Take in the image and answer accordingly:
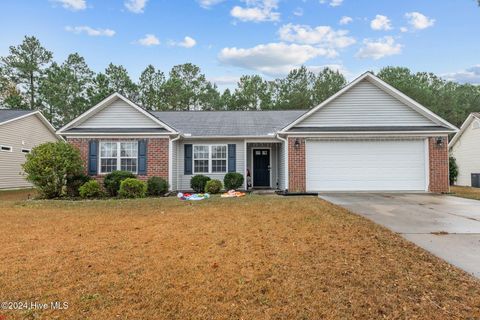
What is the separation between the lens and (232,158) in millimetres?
13812

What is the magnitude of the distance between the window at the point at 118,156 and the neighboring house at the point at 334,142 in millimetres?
43

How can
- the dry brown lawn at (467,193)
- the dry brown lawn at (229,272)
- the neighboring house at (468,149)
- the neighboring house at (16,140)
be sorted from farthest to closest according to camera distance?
→ 1. the neighboring house at (468,149)
2. the neighboring house at (16,140)
3. the dry brown lawn at (467,193)
4. the dry brown lawn at (229,272)

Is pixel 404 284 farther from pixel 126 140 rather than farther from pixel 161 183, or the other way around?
pixel 126 140

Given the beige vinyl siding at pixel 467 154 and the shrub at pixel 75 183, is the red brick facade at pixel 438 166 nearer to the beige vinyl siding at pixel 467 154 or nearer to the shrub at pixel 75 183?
the beige vinyl siding at pixel 467 154

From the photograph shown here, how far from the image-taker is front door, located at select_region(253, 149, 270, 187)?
14.6 metres

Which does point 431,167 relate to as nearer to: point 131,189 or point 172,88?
point 131,189

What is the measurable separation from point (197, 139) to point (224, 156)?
5.22 ft

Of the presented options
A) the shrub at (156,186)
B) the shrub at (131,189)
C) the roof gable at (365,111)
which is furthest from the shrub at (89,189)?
the roof gable at (365,111)

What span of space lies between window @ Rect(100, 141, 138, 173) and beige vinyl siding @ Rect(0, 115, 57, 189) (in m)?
6.37

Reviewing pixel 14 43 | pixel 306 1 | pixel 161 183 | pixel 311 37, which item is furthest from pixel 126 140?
pixel 14 43

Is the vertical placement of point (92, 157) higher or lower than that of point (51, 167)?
higher

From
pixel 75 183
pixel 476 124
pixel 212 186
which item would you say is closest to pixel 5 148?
pixel 75 183

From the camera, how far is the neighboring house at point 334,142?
12.1 m

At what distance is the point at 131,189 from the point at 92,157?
3.24 m
